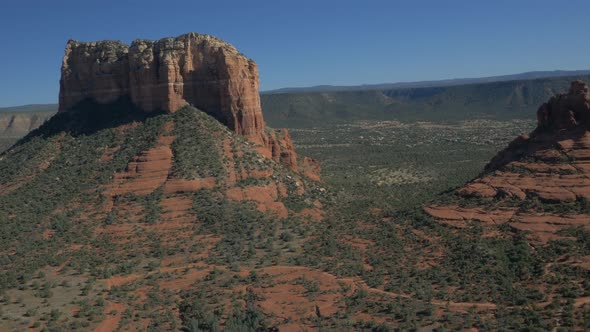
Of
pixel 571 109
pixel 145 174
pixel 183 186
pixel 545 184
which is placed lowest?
pixel 183 186

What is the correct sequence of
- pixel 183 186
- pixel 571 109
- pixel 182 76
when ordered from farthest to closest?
pixel 182 76 < pixel 183 186 < pixel 571 109

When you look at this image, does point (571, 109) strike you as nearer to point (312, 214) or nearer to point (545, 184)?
point (545, 184)

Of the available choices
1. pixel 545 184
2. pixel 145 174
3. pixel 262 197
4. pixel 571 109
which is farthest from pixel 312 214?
pixel 571 109

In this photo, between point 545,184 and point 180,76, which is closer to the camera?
point 545,184

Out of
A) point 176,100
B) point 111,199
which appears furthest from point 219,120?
point 111,199

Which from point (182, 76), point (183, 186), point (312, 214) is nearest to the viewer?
point (183, 186)

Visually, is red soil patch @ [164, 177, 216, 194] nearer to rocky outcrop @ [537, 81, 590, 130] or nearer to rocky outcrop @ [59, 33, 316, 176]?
rocky outcrop @ [59, 33, 316, 176]
